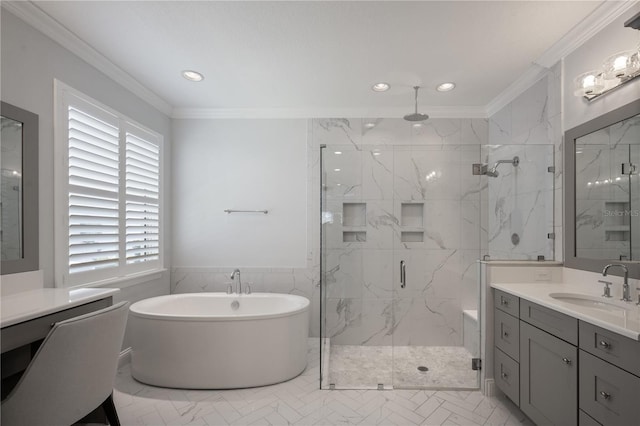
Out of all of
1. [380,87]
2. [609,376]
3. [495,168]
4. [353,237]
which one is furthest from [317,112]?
[609,376]

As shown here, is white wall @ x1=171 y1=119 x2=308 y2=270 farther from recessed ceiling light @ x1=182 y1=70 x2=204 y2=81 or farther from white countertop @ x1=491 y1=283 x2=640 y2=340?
white countertop @ x1=491 y1=283 x2=640 y2=340

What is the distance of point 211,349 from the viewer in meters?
2.52

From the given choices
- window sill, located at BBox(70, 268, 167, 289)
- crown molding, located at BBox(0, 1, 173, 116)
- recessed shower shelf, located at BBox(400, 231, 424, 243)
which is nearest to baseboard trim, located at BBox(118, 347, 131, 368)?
window sill, located at BBox(70, 268, 167, 289)

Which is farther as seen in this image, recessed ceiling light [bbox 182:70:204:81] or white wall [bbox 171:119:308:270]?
white wall [bbox 171:119:308:270]

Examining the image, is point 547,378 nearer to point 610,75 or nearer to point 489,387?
point 489,387

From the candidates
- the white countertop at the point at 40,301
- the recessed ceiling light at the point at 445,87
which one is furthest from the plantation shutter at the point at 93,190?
the recessed ceiling light at the point at 445,87

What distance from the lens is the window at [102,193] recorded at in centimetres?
Answer: 230

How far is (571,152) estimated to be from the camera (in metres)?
2.31

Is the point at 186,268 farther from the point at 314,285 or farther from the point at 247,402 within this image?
the point at 247,402

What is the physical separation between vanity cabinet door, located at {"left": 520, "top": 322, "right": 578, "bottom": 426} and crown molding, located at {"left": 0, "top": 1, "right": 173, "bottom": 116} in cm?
361

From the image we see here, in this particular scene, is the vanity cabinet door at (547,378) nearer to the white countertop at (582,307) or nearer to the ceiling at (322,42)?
the white countertop at (582,307)

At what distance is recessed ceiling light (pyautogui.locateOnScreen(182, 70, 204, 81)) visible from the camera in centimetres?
281

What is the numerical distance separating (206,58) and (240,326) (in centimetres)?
213

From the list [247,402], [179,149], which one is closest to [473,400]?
[247,402]
